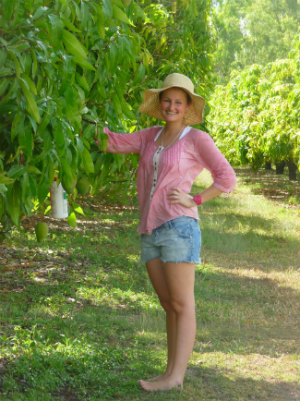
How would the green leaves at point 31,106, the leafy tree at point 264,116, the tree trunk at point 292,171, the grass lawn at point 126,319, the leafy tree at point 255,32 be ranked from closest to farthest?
the green leaves at point 31,106, the grass lawn at point 126,319, the leafy tree at point 264,116, the tree trunk at point 292,171, the leafy tree at point 255,32

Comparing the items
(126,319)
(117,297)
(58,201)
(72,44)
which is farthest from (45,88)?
(117,297)

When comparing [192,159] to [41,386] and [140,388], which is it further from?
[41,386]

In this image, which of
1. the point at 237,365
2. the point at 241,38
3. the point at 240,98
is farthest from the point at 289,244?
the point at 241,38

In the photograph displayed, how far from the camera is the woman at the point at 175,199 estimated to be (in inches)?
→ 131

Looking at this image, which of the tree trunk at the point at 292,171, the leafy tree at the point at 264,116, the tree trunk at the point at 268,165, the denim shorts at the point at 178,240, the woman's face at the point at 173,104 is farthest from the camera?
the tree trunk at the point at 268,165

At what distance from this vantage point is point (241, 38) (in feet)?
127

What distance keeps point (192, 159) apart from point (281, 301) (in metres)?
3.22

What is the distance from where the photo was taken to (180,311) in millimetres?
3404

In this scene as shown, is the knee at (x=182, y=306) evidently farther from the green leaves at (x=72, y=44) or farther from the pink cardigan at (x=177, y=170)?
the green leaves at (x=72, y=44)

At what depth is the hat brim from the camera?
3.47m

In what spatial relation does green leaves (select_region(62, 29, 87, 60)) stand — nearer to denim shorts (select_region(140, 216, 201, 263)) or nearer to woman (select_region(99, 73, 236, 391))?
woman (select_region(99, 73, 236, 391))

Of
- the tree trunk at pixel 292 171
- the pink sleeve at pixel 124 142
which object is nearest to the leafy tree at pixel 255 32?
the tree trunk at pixel 292 171

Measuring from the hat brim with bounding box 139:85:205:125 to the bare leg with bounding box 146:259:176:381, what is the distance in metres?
0.94

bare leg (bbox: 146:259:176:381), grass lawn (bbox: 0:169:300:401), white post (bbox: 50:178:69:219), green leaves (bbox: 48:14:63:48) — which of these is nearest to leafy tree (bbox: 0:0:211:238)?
green leaves (bbox: 48:14:63:48)
